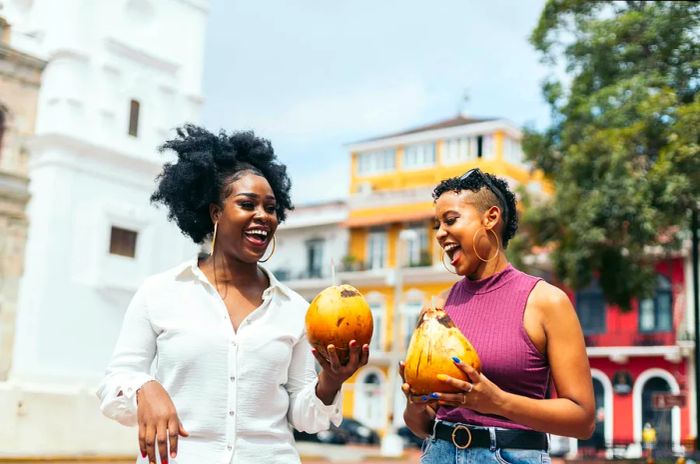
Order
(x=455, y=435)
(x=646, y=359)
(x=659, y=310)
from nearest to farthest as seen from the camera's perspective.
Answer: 1. (x=455, y=435)
2. (x=646, y=359)
3. (x=659, y=310)

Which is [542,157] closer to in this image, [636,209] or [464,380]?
[636,209]

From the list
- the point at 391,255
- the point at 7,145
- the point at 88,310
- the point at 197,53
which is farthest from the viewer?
the point at 391,255

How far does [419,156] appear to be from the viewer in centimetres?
3872

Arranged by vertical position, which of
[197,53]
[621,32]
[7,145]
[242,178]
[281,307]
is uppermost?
[197,53]

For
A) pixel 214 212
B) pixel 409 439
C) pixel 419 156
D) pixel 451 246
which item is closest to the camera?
pixel 451 246

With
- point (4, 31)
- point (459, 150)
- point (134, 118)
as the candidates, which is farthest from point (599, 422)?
point (4, 31)

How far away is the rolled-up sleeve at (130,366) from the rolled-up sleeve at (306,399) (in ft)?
1.71

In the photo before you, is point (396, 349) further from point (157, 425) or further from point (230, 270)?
point (157, 425)

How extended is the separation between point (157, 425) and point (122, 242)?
20.1 m

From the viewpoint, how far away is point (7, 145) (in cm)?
1948

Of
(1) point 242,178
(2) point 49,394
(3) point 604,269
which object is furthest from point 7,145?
(1) point 242,178

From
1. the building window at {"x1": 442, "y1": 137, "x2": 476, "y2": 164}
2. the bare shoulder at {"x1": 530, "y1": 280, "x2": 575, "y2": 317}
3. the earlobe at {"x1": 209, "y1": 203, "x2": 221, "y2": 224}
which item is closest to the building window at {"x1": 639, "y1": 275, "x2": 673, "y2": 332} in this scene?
the building window at {"x1": 442, "y1": 137, "x2": 476, "y2": 164}

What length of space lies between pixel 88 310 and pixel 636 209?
41.1 feet

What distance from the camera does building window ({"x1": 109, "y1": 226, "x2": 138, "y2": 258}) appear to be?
22000 mm
